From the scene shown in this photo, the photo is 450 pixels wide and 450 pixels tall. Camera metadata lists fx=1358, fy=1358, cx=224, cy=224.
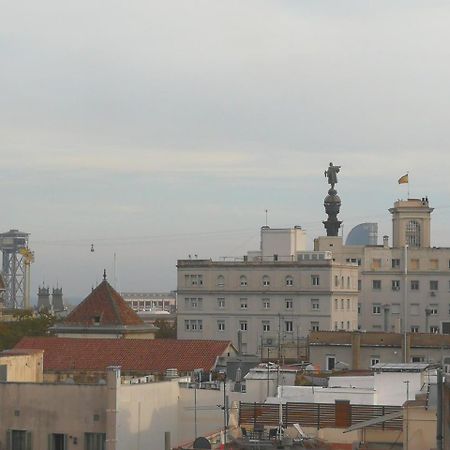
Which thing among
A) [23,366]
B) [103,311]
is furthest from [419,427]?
[103,311]

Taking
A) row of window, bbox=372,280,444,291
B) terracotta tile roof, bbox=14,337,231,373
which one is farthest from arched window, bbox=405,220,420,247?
terracotta tile roof, bbox=14,337,231,373

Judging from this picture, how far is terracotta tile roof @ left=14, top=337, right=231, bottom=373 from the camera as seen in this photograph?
7644cm

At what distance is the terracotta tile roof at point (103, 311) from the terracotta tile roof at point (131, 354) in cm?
1383

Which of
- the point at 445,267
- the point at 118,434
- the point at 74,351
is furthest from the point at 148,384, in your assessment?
the point at 445,267

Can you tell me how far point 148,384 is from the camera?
46.3 m

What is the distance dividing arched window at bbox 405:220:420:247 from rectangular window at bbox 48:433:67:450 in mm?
89596

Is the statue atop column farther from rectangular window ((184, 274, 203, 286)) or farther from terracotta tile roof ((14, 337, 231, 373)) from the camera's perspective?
terracotta tile roof ((14, 337, 231, 373))

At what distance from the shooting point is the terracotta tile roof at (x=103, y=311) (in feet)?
314

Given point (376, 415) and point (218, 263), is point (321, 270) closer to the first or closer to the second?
point (218, 263)

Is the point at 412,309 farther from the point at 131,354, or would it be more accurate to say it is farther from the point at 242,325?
the point at 131,354

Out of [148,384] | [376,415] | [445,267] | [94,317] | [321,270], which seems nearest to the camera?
[376,415]

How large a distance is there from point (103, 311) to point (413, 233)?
1776 inches

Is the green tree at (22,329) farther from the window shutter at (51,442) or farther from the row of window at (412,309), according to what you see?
the window shutter at (51,442)

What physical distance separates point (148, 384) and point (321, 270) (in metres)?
69.3
